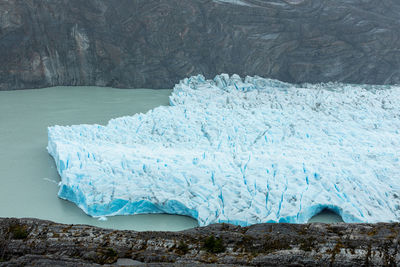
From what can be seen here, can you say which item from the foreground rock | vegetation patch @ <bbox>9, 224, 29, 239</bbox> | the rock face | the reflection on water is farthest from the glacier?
the rock face

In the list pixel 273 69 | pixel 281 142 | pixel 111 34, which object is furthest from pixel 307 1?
pixel 281 142

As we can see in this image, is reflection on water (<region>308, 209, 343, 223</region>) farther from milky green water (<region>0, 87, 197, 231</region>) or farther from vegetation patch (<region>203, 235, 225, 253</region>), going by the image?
vegetation patch (<region>203, 235, 225, 253</region>)

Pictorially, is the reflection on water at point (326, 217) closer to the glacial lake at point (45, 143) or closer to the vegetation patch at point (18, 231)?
the glacial lake at point (45, 143)

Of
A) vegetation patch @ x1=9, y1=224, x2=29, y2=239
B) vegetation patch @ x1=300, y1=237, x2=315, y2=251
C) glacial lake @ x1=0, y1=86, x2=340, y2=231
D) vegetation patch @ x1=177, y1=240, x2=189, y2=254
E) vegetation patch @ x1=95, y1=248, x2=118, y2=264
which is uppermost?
vegetation patch @ x1=9, y1=224, x2=29, y2=239

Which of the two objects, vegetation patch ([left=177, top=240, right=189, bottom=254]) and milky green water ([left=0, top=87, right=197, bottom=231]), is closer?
vegetation patch ([left=177, top=240, right=189, bottom=254])

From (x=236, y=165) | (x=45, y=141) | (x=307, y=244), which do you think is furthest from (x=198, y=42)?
(x=307, y=244)

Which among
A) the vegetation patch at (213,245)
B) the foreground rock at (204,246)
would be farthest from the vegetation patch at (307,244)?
the vegetation patch at (213,245)
